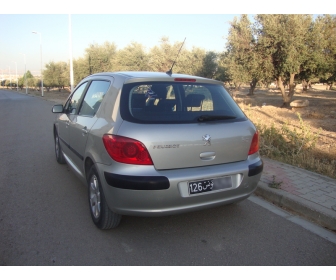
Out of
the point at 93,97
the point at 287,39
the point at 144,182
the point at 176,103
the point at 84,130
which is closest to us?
the point at 144,182

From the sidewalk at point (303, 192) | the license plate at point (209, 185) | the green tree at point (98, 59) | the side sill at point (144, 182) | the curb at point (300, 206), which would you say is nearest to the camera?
the side sill at point (144, 182)

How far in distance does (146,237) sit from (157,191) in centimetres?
71

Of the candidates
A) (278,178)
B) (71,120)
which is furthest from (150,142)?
(278,178)

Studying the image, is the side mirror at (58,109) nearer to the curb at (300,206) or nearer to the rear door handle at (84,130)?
the rear door handle at (84,130)

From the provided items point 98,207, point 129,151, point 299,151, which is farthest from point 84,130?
point 299,151

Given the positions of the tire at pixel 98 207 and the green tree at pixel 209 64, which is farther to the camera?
the green tree at pixel 209 64

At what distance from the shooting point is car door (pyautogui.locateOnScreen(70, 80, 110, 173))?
3545mm

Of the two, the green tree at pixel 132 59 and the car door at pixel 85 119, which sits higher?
the green tree at pixel 132 59

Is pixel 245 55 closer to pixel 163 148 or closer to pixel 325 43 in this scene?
pixel 325 43

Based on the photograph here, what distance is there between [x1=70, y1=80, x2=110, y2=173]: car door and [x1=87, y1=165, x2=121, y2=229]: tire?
1.27 feet

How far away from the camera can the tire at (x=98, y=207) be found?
3.17 meters

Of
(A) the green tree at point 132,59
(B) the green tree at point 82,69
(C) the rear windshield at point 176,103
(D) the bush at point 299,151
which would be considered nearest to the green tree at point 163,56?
(A) the green tree at point 132,59

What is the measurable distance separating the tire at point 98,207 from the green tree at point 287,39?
15.8 metres

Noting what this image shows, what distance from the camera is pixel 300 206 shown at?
150 inches
